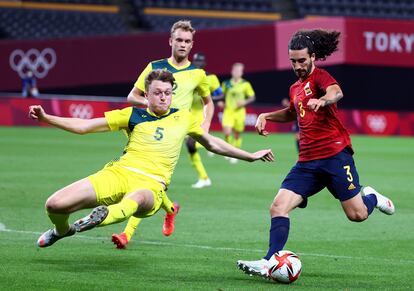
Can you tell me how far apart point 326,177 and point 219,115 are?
87.8ft

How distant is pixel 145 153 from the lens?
28.3 feet

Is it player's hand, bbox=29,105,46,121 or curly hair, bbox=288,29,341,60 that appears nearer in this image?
player's hand, bbox=29,105,46,121

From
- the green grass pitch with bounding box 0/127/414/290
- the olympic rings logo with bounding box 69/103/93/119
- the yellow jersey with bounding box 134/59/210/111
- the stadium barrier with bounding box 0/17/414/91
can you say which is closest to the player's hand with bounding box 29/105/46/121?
the green grass pitch with bounding box 0/127/414/290

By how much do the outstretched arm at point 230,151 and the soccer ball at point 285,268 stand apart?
945mm

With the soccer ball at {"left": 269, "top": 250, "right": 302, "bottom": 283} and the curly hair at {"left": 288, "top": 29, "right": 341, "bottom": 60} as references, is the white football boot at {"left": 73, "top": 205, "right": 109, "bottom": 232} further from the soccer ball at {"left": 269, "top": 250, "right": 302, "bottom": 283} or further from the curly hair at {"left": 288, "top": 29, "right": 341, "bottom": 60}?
the curly hair at {"left": 288, "top": 29, "right": 341, "bottom": 60}

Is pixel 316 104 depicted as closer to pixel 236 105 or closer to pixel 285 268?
pixel 285 268

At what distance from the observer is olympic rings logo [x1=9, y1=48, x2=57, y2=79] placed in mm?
35531

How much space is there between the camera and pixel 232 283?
789 centimetres

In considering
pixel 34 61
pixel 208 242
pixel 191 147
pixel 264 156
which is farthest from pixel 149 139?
pixel 34 61

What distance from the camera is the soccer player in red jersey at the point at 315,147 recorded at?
27.5 ft

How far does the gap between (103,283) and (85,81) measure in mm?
28884

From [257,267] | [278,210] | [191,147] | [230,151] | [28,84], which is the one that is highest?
[230,151]

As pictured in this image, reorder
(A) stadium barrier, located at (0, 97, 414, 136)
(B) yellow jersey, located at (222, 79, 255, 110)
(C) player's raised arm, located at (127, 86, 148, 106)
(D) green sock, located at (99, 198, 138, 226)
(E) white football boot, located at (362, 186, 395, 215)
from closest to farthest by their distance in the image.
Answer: (D) green sock, located at (99, 198, 138, 226) < (E) white football boot, located at (362, 186, 395, 215) < (C) player's raised arm, located at (127, 86, 148, 106) < (B) yellow jersey, located at (222, 79, 255, 110) < (A) stadium barrier, located at (0, 97, 414, 136)

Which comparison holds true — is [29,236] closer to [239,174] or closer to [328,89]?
[328,89]
